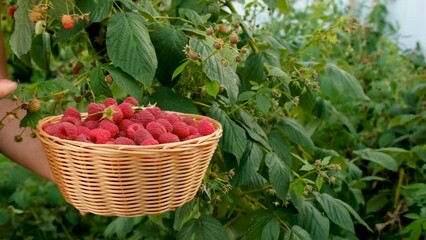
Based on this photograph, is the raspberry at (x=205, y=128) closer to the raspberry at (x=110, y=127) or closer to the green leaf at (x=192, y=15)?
the raspberry at (x=110, y=127)

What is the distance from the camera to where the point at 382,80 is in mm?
3135

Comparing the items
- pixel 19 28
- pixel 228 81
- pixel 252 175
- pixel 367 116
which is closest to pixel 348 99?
pixel 367 116

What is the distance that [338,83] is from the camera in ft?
7.09

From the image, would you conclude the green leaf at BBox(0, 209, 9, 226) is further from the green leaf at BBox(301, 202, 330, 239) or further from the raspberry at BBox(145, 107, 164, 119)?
the raspberry at BBox(145, 107, 164, 119)

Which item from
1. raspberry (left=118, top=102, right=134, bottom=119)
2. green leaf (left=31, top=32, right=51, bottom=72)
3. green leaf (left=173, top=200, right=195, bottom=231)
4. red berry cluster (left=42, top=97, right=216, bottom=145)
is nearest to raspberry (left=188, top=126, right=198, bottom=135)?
red berry cluster (left=42, top=97, right=216, bottom=145)

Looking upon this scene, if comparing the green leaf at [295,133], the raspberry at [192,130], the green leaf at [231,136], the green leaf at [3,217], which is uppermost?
the raspberry at [192,130]

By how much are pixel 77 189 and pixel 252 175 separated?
544 millimetres

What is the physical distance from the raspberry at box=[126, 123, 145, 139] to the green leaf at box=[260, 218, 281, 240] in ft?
1.99

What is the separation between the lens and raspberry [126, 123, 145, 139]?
1.24 metres

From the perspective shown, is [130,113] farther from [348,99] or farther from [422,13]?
[422,13]

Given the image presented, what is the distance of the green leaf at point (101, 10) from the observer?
1531 millimetres

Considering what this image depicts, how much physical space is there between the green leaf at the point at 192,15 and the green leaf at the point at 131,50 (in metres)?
0.20

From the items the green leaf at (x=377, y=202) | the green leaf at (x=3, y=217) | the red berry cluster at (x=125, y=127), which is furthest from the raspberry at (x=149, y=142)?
the green leaf at (x=377, y=202)

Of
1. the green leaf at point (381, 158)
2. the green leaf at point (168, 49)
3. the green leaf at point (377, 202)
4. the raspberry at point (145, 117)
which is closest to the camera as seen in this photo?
the raspberry at point (145, 117)
